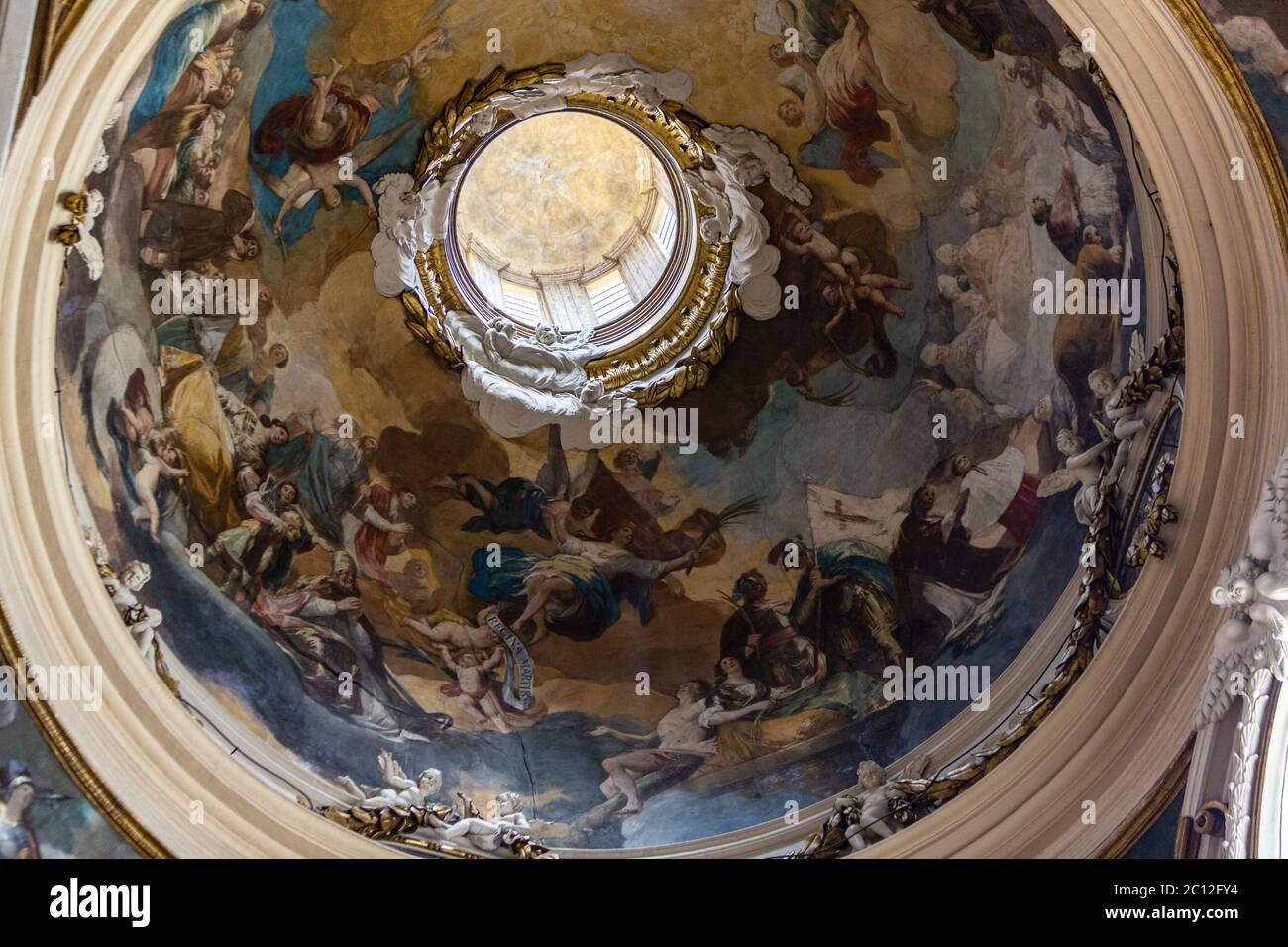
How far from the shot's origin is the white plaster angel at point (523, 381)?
49.7 ft

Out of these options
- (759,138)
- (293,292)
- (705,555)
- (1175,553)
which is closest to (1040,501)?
(1175,553)

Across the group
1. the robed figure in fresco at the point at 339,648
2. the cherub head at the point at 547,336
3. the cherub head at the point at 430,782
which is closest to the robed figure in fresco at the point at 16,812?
the robed figure in fresco at the point at 339,648

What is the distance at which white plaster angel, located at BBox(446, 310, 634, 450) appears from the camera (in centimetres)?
1515

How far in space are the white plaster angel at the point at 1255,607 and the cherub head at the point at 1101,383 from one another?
218cm

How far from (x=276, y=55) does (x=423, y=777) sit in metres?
5.70

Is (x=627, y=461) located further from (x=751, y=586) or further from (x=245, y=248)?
(x=245, y=248)

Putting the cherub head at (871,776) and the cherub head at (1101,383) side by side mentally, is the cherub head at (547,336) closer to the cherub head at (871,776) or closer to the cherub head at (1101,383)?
the cherub head at (871,776)

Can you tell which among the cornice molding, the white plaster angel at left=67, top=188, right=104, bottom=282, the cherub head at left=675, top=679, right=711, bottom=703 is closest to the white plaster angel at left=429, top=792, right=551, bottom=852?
the cornice molding

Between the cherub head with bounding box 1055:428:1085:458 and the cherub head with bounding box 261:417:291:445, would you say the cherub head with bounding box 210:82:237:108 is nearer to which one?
the cherub head with bounding box 261:417:291:445

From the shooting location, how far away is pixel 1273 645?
9.78 m

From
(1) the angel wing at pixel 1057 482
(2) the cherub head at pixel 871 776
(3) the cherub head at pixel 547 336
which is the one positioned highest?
(3) the cherub head at pixel 547 336

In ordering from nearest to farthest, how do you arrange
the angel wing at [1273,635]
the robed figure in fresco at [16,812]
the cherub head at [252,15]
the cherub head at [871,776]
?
the angel wing at [1273,635], the robed figure in fresco at [16,812], the cherub head at [252,15], the cherub head at [871,776]

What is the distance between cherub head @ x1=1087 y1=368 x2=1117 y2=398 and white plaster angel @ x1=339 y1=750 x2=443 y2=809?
584 cm
